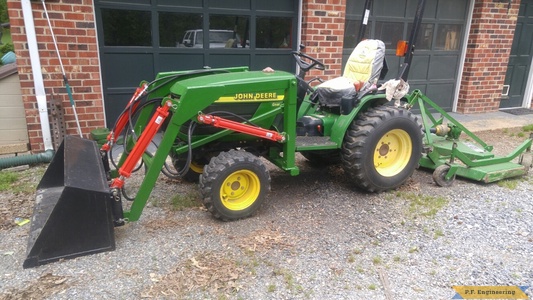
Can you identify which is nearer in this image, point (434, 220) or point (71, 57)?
point (434, 220)

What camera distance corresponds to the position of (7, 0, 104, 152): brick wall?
15.3 ft

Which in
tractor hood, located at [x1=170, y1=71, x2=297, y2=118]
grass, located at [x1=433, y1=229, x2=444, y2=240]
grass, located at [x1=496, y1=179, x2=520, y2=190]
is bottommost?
grass, located at [x1=433, y1=229, x2=444, y2=240]

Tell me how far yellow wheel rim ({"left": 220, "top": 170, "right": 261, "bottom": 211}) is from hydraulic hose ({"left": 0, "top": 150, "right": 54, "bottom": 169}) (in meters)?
2.63

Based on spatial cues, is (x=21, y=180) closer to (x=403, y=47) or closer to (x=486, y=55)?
(x=403, y=47)

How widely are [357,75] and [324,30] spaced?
7.07ft

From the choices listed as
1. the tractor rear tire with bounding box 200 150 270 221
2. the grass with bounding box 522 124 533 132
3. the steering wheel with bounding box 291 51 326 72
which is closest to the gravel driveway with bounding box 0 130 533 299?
the tractor rear tire with bounding box 200 150 270 221

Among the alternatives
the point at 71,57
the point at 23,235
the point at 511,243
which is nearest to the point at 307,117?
the point at 511,243

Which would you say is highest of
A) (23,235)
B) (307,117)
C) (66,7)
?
(66,7)

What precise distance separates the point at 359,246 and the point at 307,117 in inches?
56.7

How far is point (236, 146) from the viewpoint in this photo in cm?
372

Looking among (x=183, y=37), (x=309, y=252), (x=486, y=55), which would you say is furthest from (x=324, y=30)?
(x=309, y=252)

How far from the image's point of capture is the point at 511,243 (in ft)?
10.4

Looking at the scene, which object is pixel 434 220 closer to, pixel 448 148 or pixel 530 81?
pixel 448 148

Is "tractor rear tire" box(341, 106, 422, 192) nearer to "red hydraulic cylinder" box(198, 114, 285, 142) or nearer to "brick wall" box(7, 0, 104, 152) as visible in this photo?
"red hydraulic cylinder" box(198, 114, 285, 142)
